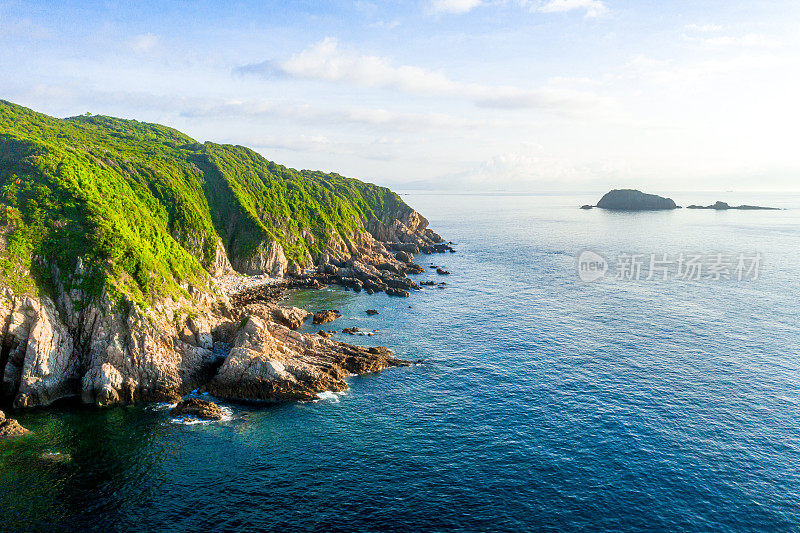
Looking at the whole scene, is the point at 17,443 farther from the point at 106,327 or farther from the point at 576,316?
the point at 576,316

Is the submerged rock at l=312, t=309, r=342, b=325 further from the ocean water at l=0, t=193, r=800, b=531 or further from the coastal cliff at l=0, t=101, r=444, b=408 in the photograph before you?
the ocean water at l=0, t=193, r=800, b=531

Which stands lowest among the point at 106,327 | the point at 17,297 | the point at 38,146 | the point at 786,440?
the point at 786,440

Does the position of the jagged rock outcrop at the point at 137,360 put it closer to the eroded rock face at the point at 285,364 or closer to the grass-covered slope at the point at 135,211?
the eroded rock face at the point at 285,364

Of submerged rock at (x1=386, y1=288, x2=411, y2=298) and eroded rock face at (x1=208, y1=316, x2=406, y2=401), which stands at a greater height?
submerged rock at (x1=386, y1=288, x2=411, y2=298)

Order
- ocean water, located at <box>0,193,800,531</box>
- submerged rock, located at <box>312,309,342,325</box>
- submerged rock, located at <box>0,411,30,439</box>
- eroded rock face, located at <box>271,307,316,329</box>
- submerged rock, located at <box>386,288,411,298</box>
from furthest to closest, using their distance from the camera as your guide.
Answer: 1. submerged rock, located at <box>386,288,411,298</box>
2. submerged rock, located at <box>312,309,342,325</box>
3. eroded rock face, located at <box>271,307,316,329</box>
4. submerged rock, located at <box>0,411,30,439</box>
5. ocean water, located at <box>0,193,800,531</box>

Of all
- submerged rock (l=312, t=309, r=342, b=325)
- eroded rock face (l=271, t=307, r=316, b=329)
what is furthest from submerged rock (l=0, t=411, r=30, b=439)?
submerged rock (l=312, t=309, r=342, b=325)

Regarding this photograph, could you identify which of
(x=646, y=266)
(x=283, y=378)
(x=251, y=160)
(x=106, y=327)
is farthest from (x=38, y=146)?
(x=646, y=266)
